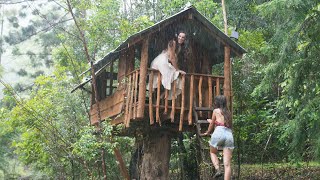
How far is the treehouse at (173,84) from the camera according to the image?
32.9ft

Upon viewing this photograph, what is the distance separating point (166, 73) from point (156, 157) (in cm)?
273

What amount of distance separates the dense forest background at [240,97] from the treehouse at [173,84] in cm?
90

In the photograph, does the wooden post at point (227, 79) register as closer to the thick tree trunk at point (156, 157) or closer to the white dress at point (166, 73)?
the white dress at point (166, 73)

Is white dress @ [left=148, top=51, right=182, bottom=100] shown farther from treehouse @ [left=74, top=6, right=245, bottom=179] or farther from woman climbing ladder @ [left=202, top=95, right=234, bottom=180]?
woman climbing ladder @ [left=202, top=95, right=234, bottom=180]

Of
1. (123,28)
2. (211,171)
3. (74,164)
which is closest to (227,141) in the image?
(211,171)

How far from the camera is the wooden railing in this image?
995 cm

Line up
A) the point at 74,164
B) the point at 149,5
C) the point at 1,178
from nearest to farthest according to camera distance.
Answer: the point at 74,164
the point at 149,5
the point at 1,178

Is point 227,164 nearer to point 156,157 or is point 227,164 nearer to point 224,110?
point 224,110

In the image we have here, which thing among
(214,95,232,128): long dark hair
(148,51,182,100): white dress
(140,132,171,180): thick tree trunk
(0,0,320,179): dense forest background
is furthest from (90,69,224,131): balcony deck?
(214,95,232,128): long dark hair

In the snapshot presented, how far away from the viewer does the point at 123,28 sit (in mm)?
15625

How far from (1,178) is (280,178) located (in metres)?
21.4

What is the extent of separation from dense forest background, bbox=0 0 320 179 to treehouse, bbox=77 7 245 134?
899 mm

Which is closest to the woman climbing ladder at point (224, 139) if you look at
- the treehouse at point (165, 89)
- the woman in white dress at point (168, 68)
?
the treehouse at point (165, 89)

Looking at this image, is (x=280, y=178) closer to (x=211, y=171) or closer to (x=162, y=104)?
(x=211, y=171)
